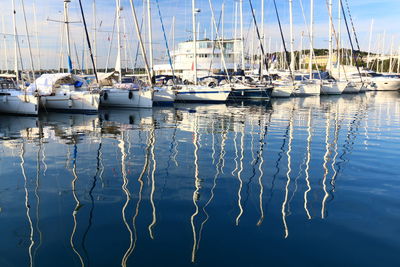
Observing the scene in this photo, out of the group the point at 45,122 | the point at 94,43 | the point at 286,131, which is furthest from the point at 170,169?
the point at 94,43

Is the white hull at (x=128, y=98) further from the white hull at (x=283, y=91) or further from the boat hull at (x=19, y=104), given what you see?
the white hull at (x=283, y=91)

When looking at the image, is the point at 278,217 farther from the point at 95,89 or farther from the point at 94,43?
the point at 94,43

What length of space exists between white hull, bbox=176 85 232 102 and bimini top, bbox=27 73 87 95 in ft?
31.8

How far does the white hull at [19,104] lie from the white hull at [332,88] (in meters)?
34.2

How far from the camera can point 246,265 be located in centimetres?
474

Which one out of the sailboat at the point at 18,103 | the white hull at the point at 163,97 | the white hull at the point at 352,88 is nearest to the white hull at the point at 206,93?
the white hull at the point at 163,97

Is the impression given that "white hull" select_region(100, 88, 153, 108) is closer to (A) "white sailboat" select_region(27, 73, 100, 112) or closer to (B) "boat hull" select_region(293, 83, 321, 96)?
(A) "white sailboat" select_region(27, 73, 100, 112)

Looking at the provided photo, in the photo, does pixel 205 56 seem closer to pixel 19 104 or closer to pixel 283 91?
pixel 283 91

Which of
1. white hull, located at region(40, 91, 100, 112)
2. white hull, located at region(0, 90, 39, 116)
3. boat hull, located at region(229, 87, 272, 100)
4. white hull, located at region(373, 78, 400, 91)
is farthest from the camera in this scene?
white hull, located at region(373, 78, 400, 91)

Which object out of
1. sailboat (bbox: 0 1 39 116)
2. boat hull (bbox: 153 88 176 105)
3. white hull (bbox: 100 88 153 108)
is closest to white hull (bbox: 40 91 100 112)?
sailboat (bbox: 0 1 39 116)

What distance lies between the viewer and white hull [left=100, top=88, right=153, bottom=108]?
2788 centimetres

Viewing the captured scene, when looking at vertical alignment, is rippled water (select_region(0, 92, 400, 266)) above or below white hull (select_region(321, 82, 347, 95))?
above

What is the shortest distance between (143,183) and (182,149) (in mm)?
4131

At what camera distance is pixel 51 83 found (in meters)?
25.6
